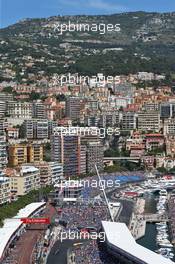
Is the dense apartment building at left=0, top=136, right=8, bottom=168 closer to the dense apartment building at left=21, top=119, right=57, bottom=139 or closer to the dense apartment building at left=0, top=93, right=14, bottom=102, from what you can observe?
the dense apartment building at left=21, top=119, right=57, bottom=139

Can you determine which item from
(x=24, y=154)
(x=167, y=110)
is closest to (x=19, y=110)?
(x=167, y=110)

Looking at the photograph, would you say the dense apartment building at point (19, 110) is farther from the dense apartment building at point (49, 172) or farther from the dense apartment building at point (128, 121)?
the dense apartment building at point (49, 172)

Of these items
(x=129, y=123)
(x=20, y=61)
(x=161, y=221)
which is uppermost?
(x=20, y=61)

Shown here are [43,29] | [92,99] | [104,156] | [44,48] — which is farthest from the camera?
[43,29]

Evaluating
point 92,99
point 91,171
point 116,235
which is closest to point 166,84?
point 92,99

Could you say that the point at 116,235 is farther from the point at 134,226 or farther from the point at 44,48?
the point at 44,48

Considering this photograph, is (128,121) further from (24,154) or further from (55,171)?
(55,171)

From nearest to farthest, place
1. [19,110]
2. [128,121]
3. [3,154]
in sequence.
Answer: [3,154] < [128,121] < [19,110]

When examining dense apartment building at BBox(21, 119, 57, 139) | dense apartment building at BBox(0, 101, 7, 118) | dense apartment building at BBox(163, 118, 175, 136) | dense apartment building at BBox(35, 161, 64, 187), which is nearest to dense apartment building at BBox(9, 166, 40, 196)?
dense apartment building at BBox(35, 161, 64, 187)
